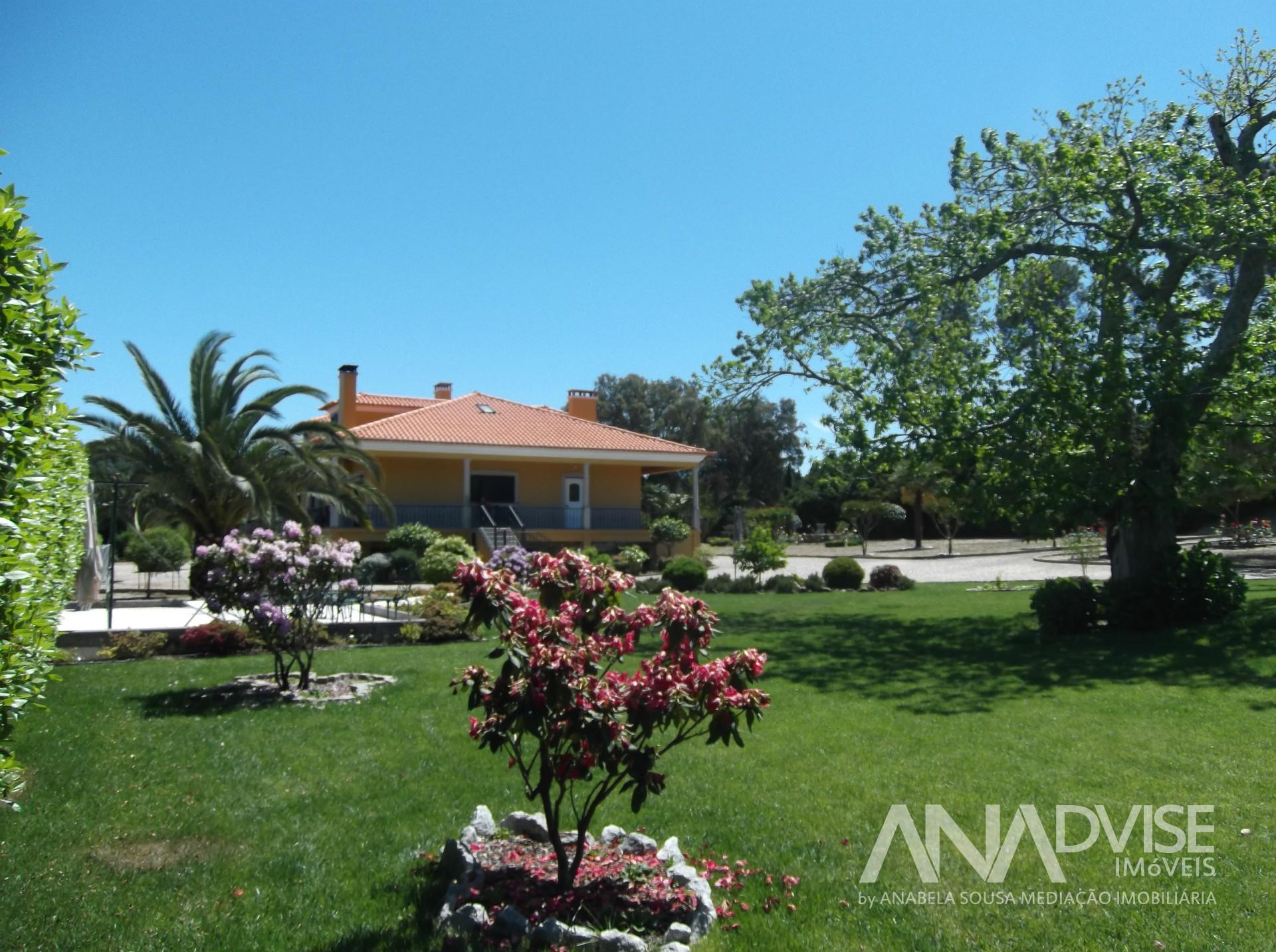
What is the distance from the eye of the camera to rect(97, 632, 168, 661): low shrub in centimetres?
1214

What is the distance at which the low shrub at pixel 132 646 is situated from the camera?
39.8 ft

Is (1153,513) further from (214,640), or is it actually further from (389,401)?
(389,401)

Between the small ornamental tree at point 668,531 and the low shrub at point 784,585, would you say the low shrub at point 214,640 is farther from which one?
the small ornamental tree at point 668,531

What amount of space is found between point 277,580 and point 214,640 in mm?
4353

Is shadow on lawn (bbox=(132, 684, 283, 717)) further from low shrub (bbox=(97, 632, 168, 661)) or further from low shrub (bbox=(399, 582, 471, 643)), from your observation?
low shrub (bbox=(399, 582, 471, 643))

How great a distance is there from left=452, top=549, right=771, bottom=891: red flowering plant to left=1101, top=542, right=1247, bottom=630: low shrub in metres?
11.8

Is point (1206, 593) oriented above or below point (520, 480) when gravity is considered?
below

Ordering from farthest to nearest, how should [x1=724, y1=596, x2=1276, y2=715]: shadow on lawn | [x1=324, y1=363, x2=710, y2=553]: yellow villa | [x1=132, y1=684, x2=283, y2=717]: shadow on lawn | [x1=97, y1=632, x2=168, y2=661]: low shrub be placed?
1. [x1=324, y1=363, x2=710, y2=553]: yellow villa
2. [x1=97, y1=632, x2=168, y2=661]: low shrub
3. [x1=724, y1=596, x2=1276, y2=715]: shadow on lawn
4. [x1=132, y1=684, x2=283, y2=717]: shadow on lawn

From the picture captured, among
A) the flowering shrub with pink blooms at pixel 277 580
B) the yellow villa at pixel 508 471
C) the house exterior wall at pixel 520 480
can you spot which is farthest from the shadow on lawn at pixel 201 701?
the house exterior wall at pixel 520 480

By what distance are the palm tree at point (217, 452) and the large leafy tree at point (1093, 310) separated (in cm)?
1260

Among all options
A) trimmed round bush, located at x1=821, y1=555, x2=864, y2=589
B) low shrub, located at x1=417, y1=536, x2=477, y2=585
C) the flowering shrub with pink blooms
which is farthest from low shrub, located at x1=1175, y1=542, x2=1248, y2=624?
low shrub, located at x1=417, y1=536, x2=477, y2=585

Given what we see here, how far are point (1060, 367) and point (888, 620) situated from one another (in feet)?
18.5

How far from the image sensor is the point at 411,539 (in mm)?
27109

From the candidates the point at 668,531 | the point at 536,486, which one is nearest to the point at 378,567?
the point at 536,486
